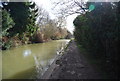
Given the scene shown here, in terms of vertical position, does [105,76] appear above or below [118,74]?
below

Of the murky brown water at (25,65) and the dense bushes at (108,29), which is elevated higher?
the dense bushes at (108,29)

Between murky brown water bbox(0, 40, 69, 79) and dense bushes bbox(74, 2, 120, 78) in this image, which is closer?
dense bushes bbox(74, 2, 120, 78)

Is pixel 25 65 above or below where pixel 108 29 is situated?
below

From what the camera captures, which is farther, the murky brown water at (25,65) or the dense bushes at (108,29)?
the murky brown water at (25,65)

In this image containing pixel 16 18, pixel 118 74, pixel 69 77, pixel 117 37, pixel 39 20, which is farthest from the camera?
pixel 39 20

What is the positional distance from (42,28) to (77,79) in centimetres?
3963

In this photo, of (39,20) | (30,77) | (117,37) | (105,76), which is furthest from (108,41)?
(39,20)

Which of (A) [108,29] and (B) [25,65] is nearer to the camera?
(A) [108,29]

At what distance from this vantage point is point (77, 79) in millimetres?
6312

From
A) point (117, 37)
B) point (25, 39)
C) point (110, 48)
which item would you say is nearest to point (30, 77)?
point (110, 48)

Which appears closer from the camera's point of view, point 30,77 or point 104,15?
point 104,15

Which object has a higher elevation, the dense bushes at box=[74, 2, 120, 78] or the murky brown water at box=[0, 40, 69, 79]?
the dense bushes at box=[74, 2, 120, 78]

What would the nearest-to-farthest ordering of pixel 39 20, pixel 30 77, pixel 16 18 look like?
1. pixel 30 77
2. pixel 16 18
3. pixel 39 20

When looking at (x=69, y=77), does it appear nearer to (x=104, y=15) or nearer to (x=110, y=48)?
(x=110, y=48)
